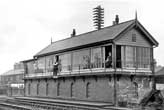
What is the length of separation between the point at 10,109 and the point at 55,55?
34.0 ft

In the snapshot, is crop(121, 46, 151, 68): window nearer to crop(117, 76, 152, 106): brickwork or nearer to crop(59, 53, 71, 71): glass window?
crop(117, 76, 152, 106): brickwork

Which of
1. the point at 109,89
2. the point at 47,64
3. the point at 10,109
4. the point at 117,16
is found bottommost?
the point at 10,109

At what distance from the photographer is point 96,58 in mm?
26469

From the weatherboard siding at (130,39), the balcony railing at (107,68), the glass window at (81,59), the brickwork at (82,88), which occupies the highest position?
the weatherboard siding at (130,39)

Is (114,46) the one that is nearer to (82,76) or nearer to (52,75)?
(82,76)

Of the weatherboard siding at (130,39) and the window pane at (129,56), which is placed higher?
the weatherboard siding at (130,39)

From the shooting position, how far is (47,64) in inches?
1396

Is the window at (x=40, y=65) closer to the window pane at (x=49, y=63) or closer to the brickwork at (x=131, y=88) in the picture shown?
the window pane at (x=49, y=63)

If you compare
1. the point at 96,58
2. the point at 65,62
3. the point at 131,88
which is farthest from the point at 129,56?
the point at 65,62

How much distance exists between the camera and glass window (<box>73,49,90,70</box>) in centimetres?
2773

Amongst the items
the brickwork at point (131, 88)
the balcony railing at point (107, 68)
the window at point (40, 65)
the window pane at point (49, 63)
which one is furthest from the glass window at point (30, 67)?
the brickwork at point (131, 88)

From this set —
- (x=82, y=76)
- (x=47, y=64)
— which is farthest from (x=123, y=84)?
(x=47, y=64)

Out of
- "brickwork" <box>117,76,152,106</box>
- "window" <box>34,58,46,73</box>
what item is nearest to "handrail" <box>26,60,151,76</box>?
"brickwork" <box>117,76,152,106</box>

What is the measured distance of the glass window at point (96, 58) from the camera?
25984 mm
